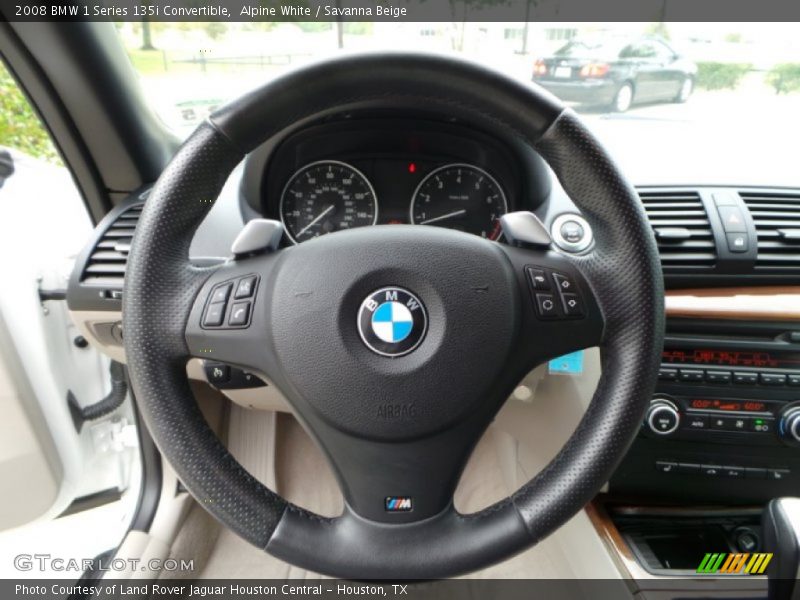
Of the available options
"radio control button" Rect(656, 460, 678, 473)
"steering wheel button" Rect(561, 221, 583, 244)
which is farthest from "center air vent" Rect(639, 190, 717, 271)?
"radio control button" Rect(656, 460, 678, 473)

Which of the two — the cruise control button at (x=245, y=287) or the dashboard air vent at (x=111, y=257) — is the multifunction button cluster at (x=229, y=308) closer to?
the cruise control button at (x=245, y=287)

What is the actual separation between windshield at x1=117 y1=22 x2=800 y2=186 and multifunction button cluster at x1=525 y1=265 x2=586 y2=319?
0.58 meters

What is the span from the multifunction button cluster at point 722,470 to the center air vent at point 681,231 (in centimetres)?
42

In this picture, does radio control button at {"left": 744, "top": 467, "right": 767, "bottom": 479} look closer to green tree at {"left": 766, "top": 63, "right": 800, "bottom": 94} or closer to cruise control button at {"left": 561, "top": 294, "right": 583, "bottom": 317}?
cruise control button at {"left": 561, "top": 294, "right": 583, "bottom": 317}

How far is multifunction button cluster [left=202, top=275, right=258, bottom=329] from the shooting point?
0.76 metres

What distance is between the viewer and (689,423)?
1.17 m

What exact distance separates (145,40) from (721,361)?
1.38 metres

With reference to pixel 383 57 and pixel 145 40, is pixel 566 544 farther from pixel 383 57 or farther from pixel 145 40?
pixel 145 40

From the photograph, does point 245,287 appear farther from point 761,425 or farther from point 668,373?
point 761,425

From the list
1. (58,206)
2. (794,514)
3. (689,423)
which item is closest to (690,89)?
(689,423)

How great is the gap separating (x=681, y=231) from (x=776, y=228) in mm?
214

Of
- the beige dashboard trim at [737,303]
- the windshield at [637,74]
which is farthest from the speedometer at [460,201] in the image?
the beige dashboard trim at [737,303]

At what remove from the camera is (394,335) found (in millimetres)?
737

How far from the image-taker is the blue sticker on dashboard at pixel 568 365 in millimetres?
1100
